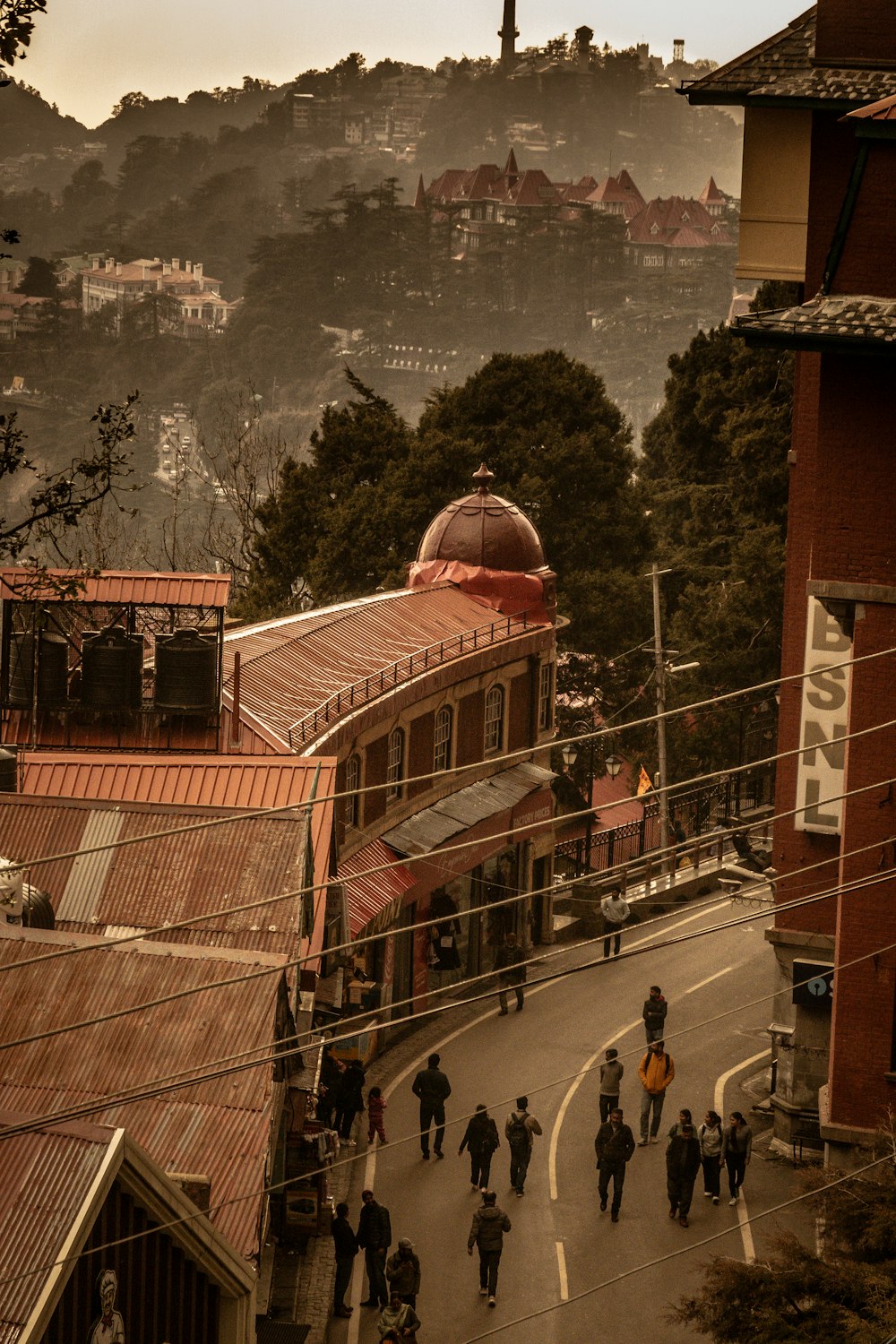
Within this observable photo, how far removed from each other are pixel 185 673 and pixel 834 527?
15.2 metres

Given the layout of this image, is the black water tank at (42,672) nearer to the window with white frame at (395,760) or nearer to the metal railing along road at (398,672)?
the metal railing along road at (398,672)

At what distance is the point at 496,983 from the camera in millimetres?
38188

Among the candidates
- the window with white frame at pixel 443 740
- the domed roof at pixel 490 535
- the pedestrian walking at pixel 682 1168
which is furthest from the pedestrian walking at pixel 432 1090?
the domed roof at pixel 490 535

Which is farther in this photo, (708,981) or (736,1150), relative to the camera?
(708,981)

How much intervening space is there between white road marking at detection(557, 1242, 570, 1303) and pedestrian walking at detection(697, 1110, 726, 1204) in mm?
2375

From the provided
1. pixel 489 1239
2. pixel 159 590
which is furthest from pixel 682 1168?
pixel 159 590

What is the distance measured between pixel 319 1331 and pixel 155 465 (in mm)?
105367

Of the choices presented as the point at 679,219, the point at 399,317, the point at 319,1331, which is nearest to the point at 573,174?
the point at 679,219

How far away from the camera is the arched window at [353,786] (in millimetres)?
34688

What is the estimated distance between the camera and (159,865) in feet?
81.4

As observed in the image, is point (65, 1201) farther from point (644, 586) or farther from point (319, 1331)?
point (644, 586)

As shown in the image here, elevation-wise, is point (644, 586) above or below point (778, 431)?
below

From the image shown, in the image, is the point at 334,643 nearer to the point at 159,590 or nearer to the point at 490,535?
the point at 490,535

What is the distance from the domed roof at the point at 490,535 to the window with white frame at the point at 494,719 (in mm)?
3829
